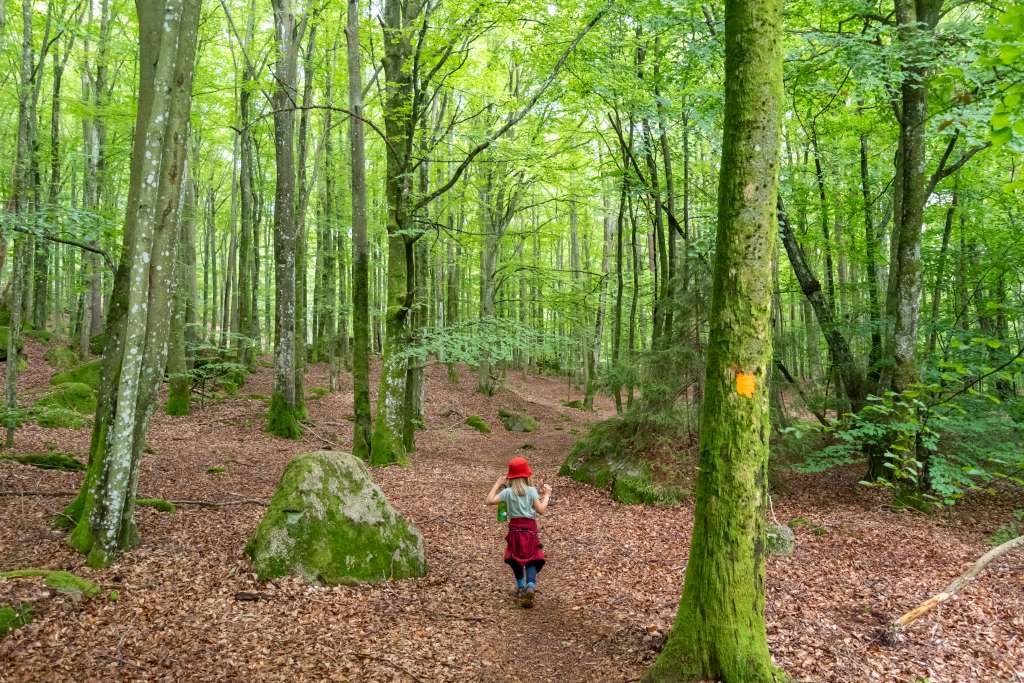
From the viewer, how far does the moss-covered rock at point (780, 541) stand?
728 centimetres

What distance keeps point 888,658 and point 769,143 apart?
3971mm

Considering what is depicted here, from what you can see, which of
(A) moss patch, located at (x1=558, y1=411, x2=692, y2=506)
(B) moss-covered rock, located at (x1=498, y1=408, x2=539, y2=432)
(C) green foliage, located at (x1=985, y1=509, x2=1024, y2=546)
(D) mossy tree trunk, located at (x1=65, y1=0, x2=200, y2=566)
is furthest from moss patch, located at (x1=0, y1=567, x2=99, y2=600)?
(B) moss-covered rock, located at (x1=498, y1=408, x2=539, y2=432)

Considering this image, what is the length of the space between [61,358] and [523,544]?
19757mm

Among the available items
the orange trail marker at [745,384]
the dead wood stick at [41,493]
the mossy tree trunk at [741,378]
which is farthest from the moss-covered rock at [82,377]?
the orange trail marker at [745,384]

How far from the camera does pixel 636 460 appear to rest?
35.4 ft

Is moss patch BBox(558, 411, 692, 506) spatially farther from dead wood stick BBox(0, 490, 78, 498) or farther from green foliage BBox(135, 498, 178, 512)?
dead wood stick BBox(0, 490, 78, 498)

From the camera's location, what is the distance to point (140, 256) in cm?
543

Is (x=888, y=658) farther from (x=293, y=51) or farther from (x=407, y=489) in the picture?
(x=293, y=51)

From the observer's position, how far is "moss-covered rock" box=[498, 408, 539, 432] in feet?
63.7

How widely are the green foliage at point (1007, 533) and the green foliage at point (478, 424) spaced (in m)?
12.5

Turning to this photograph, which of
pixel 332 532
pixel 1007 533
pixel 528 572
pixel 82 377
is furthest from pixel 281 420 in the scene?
pixel 1007 533

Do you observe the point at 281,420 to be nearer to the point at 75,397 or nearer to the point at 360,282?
the point at 360,282

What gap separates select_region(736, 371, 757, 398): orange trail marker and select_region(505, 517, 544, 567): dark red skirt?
3.09 m

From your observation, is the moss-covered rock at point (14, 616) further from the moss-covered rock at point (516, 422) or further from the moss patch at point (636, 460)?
the moss-covered rock at point (516, 422)
